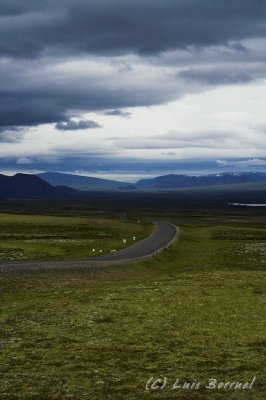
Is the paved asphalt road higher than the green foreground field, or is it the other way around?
the green foreground field

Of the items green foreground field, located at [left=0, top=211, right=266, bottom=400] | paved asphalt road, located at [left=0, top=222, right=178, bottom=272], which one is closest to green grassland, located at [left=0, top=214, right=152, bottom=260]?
paved asphalt road, located at [left=0, top=222, right=178, bottom=272]

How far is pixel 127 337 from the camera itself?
69.1ft

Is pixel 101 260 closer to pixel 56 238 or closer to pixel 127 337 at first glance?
pixel 56 238

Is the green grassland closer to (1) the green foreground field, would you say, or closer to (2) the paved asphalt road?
(2) the paved asphalt road

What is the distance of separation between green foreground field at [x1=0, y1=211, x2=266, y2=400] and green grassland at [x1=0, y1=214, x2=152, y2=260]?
75.7ft

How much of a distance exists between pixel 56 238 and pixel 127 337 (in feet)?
221

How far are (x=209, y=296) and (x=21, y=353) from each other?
16.4m

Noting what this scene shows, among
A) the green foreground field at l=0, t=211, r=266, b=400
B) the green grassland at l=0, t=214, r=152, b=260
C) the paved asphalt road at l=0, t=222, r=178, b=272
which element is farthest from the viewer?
the green grassland at l=0, t=214, r=152, b=260

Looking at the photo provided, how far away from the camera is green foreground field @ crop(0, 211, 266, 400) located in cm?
1526

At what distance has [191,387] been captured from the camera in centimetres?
1494

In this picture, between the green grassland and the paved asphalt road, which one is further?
the green grassland

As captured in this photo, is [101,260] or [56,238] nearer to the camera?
[101,260]

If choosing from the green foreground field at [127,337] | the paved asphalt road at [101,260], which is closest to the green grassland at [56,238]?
the paved asphalt road at [101,260]

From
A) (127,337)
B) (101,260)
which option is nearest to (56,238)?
(101,260)
